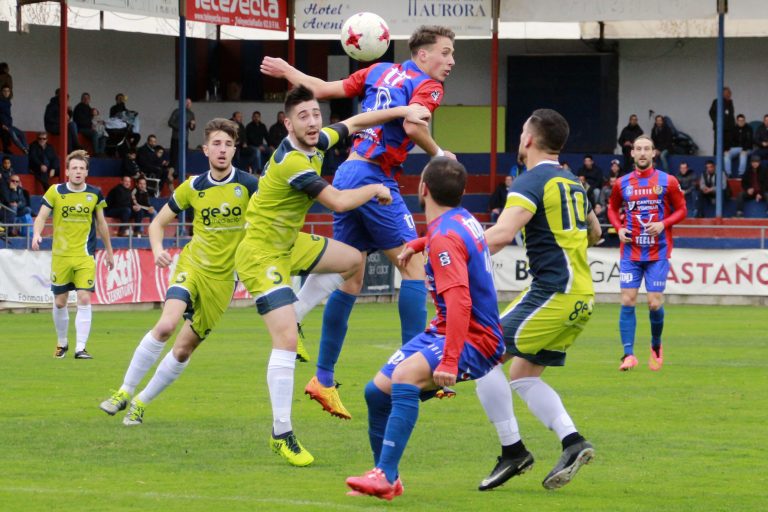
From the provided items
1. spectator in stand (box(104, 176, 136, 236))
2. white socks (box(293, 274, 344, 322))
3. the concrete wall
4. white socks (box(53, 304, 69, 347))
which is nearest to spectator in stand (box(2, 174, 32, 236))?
spectator in stand (box(104, 176, 136, 236))

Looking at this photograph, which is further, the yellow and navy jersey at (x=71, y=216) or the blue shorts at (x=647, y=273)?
the yellow and navy jersey at (x=71, y=216)

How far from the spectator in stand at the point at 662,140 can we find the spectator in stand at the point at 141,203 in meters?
13.4

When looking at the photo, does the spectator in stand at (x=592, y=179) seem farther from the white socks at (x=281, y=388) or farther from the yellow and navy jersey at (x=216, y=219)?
the white socks at (x=281, y=388)

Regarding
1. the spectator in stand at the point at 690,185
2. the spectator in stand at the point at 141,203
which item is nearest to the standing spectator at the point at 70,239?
the spectator in stand at the point at 141,203

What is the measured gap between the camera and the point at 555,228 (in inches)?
321

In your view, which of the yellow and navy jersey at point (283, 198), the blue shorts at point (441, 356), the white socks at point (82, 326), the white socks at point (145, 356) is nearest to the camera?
the blue shorts at point (441, 356)

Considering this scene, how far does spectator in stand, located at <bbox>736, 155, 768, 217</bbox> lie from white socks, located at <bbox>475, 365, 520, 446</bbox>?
90.3ft

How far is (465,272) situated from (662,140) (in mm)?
30577

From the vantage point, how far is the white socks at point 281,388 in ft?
29.4

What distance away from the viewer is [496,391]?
7.96 meters

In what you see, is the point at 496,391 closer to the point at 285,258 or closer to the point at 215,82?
the point at 285,258

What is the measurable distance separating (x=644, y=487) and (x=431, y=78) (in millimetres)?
3685

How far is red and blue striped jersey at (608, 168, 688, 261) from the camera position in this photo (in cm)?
1555

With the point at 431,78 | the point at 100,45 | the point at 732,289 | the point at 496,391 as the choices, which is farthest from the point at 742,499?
the point at 100,45
